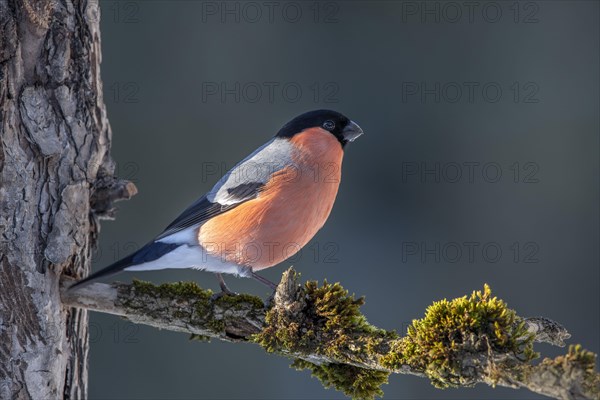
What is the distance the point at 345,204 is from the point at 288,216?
2.32 metres

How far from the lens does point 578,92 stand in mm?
5773

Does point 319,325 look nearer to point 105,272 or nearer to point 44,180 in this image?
point 105,272

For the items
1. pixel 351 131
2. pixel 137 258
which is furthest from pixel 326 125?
pixel 137 258

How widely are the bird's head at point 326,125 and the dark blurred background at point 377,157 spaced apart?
178cm

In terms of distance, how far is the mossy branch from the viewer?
7.02ft

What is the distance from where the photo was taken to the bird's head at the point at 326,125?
339 centimetres

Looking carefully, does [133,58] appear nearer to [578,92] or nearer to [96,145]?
[96,145]

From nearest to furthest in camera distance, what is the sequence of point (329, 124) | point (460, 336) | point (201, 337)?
point (460, 336) < point (201, 337) < point (329, 124)

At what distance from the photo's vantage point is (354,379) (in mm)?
2676

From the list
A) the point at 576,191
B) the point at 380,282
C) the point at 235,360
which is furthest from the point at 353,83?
the point at 235,360

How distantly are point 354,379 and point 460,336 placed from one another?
20.2 inches

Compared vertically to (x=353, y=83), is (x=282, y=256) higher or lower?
lower

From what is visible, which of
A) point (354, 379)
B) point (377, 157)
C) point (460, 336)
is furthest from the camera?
point (377, 157)

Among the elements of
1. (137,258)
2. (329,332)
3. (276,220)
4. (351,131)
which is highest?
(351,131)
